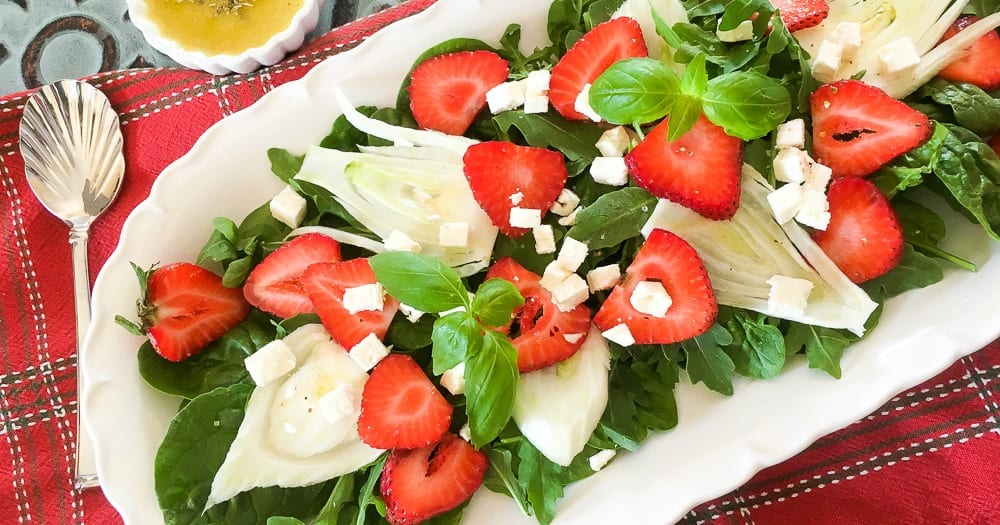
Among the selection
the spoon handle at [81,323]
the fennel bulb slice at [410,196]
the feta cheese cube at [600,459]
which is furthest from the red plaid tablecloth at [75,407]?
the fennel bulb slice at [410,196]

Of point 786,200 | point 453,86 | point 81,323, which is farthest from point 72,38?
point 786,200

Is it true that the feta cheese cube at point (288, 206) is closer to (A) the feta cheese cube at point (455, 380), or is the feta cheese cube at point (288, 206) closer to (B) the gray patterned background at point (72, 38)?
(A) the feta cheese cube at point (455, 380)

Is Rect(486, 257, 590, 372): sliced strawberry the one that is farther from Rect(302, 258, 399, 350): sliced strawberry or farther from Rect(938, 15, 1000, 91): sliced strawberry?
Rect(938, 15, 1000, 91): sliced strawberry

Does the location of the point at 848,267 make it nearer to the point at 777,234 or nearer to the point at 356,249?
the point at 777,234

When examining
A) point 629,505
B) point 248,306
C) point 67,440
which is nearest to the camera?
point 629,505

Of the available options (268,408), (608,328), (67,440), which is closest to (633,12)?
(608,328)

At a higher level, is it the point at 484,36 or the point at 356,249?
the point at 484,36
